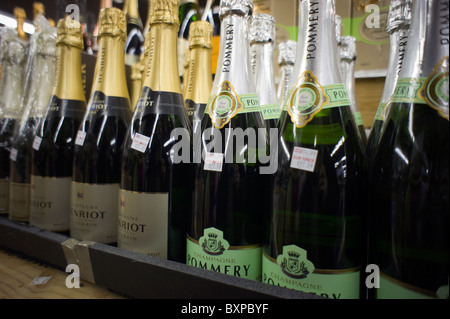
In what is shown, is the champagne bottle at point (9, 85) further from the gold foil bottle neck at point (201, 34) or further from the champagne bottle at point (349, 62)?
the champagne bottle at point (349, 62)

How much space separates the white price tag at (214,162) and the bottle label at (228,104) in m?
0.06

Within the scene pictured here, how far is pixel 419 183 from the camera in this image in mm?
363

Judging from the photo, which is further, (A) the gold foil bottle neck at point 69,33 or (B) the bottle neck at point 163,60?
(A) the gold foil bottle neck at point 69,33

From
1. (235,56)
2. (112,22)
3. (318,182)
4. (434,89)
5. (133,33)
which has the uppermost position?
(133,33)

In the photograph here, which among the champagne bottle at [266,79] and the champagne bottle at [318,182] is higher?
the champagne bottle at [266,79]

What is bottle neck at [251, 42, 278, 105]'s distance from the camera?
771 millimetres

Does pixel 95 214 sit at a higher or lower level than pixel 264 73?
lower

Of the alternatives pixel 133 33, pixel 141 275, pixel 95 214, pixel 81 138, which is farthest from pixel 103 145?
pixel 133 33

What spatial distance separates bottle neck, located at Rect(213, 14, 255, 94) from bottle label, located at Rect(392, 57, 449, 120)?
0.27 meters

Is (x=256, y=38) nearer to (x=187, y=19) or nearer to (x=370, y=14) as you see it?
(x=370, y=14)

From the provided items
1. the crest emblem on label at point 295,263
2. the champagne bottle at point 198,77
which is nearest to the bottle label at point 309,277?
the crest emblem on label at point 295,263

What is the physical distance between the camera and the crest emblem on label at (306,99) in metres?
0.46

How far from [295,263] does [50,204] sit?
57 cm

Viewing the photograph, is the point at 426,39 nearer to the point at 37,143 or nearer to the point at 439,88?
the point at 439,88
